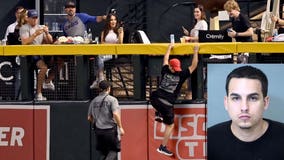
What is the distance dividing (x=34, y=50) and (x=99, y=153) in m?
1.93

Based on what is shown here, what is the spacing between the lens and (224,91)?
36.9 feet

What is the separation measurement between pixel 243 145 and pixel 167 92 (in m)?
1.44

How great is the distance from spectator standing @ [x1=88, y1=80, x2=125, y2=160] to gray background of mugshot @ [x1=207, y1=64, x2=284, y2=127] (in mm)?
1471

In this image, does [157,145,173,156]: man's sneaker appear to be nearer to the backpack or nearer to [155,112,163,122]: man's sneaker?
[155,112,163,122]: man's sneaker

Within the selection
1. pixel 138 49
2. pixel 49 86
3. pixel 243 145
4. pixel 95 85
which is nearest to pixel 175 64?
pixel 138 49

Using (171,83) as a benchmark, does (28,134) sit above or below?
below

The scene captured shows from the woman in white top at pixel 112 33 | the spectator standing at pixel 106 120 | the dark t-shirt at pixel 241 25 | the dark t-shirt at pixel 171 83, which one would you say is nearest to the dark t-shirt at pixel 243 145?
the dark t-shirt at pixel 171 83

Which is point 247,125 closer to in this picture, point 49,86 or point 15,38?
point 49,86

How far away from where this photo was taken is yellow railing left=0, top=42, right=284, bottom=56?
38.4ft

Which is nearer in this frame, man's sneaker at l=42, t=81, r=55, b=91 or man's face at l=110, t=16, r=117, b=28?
man's sneaker at l=42, t=81, r=55, b=91

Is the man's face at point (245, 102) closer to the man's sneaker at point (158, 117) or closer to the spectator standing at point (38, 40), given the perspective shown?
the man's sneaker at point (158, 117)

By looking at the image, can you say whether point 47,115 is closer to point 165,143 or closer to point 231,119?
point 165,143

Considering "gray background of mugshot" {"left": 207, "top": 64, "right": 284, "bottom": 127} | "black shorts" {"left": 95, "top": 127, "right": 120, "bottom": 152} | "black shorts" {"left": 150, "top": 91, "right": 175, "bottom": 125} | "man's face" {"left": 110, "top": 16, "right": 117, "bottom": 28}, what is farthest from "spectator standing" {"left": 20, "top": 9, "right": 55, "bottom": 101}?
"gray background of mugshot" {"left": 207, "top": 64, "right": 284, "bottom": 127}

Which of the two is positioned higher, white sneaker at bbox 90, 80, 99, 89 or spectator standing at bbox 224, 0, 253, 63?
spectator standing at bbox 224, 0, 253, 63
